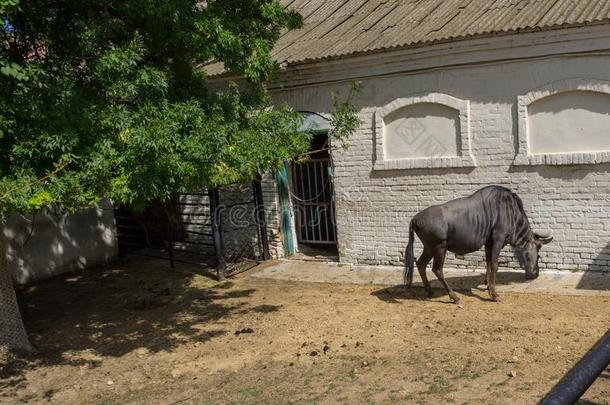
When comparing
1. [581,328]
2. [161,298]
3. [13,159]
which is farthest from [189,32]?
[581,328]

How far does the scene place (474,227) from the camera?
7.46 metres

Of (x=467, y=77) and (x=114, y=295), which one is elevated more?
(x=467, y=77)

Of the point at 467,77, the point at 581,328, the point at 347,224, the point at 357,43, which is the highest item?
the point at 357,43

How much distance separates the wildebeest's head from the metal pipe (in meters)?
6.39

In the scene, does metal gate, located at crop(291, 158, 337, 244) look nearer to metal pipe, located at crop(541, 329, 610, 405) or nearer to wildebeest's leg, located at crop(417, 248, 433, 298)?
wildebeest's leg, located at crop(417, 248, 433, 298)

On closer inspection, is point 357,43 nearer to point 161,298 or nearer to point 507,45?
point 507,45

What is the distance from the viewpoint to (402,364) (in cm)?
566

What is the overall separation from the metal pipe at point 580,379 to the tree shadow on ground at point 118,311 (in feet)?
18.5

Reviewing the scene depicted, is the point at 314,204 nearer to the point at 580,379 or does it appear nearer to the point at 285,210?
the point at 285,210

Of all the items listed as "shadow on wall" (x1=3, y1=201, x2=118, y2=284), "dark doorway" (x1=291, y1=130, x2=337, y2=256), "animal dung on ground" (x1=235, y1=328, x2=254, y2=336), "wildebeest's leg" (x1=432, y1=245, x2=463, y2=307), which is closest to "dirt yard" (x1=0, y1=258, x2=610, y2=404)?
"animal dung on ground" (x1=235, y1=328, x2=254, y2=336)

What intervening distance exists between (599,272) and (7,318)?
7.56 metres

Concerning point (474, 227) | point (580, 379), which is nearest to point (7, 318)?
point (474, 227)

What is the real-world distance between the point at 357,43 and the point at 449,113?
188 cm

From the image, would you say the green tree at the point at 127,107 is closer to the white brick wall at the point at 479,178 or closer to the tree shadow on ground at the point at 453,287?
the tree shadow on ground at the point at 453,287
